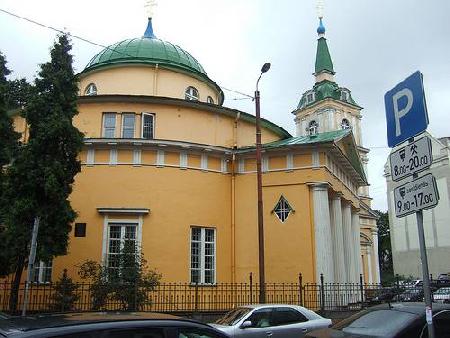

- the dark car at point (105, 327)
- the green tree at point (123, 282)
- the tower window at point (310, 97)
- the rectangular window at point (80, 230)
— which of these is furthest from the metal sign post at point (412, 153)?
the tower window at point (310, 97)

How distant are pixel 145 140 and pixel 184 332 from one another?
17603 millimetres

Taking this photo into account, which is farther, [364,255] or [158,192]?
[364,255]

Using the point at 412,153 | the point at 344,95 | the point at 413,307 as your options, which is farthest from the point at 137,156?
the point at 344,95

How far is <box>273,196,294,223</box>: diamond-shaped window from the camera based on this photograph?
22516 mm

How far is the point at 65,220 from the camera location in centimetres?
1750

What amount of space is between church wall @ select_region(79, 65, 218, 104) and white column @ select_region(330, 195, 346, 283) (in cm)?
978

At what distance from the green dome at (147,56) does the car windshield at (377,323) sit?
21.1 meters

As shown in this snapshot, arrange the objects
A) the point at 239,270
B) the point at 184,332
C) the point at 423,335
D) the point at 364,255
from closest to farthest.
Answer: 1. the point at 184,332
2. the point at 423,335
3. the point at 239,270
4. the point at 364,255

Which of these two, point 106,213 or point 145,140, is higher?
point 145,140

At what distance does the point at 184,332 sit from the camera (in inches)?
194

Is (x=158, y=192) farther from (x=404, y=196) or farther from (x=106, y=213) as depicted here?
(x=404, y=196)

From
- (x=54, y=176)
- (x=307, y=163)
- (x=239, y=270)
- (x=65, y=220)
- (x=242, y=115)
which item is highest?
(x=242, y=115)

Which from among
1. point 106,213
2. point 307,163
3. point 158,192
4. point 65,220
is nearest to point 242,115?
point 307,163

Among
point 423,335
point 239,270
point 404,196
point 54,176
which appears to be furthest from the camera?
point 239,270
